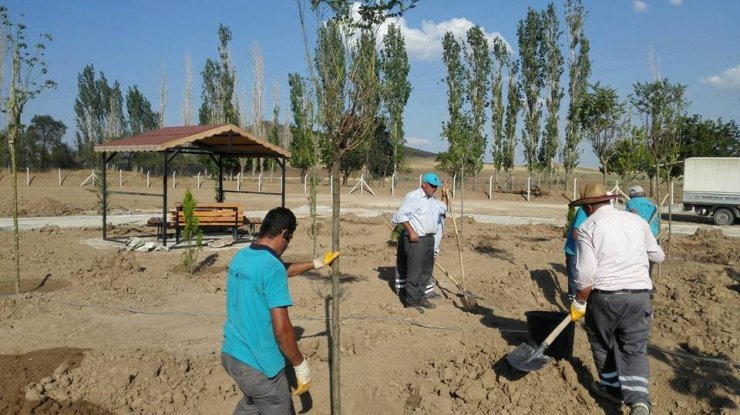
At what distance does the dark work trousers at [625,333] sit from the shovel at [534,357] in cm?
24

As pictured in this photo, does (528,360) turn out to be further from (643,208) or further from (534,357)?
(643,208)

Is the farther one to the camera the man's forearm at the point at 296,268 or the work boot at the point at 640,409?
the work boot at the point at 640,409

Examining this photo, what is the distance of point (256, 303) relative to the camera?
117 inches

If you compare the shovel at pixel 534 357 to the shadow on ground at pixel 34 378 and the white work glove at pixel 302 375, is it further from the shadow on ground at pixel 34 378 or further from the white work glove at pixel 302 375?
the shadow on ground at pixel 34 378

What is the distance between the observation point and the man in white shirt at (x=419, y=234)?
6.66m

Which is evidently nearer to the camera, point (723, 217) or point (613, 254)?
point (613, 254)

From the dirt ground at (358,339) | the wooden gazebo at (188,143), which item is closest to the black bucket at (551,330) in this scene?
the dirt ground at (358,339)

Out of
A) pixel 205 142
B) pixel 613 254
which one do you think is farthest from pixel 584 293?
pixel 205 142

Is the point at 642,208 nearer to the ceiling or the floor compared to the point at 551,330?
nearer to the ceiling

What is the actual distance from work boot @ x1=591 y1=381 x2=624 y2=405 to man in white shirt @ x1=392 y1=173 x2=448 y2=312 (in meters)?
2.63

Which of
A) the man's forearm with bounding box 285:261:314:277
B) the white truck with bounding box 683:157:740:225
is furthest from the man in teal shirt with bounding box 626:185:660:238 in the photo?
the white truck with bounding box 683:157:740:225

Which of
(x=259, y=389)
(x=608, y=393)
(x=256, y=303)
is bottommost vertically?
(x=608, y=393)

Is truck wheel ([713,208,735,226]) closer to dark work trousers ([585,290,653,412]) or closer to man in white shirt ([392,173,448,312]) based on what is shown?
man in white shirt ([392,173,448,312])

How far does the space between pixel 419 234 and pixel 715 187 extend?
17.7 metres
